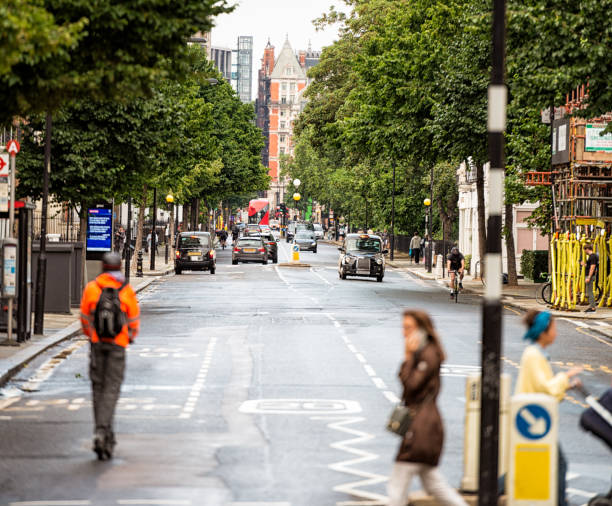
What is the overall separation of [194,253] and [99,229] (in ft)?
57.6

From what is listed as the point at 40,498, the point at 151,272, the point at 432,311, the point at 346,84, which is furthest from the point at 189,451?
the point at 346,84

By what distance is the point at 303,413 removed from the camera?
14250mm

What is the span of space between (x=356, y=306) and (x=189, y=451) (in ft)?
71.1

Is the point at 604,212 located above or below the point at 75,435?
above

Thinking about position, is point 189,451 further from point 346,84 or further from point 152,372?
point 346,84

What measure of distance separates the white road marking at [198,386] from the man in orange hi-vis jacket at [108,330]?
2.54 meters

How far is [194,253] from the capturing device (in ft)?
174

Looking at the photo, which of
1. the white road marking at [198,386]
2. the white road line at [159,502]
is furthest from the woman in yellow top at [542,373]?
the white road marking at [198,386]

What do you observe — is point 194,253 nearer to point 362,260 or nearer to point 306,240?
point 362,260

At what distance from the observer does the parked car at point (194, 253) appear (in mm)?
52938

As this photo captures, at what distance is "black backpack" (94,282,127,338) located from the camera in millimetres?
11508

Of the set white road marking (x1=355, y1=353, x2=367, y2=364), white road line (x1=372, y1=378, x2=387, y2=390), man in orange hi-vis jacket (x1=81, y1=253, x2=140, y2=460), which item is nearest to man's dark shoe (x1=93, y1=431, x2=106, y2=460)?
man in orange hi-vis jacket (x1=81, y1=253, x2=140, y2=460)

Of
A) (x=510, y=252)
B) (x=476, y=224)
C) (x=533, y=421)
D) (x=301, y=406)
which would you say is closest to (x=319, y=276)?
(x=510, y=252)

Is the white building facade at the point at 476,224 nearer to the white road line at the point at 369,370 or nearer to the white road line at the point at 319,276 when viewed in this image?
the white road line at the point at 319,276
